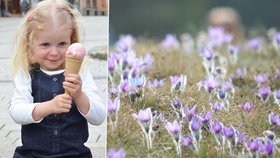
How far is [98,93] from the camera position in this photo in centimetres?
193

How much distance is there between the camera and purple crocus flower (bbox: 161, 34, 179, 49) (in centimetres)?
289

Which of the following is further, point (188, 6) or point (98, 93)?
point (188, 6)

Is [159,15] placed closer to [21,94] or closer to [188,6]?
[188,6]

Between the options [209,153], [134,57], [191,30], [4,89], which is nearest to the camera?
[209,153]

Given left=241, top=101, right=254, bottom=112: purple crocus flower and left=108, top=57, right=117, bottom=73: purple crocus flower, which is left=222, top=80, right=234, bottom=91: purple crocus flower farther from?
left=108, top=57, right=117, bottom=73: purple crocus flower

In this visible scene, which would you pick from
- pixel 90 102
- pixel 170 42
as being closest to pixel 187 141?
pixel 90 102

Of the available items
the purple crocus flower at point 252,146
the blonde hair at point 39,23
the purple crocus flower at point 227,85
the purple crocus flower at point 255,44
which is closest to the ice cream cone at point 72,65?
the blonde hair at point 39,23

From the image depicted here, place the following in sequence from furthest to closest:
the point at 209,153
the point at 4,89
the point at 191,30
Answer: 1. the point at 191,30
2. the point at 4,89
3. the point at 209,153

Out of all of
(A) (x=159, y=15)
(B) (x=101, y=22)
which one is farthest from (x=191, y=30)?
(B) (x=101, y=22)

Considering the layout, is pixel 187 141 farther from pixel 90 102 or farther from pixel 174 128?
pixel 90 102

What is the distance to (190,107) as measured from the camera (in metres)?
2.00

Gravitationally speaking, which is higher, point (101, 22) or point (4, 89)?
point (101, 22)

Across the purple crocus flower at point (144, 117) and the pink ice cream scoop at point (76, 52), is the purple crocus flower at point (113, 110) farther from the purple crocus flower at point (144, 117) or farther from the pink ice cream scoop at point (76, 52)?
the pink ice cream scoop at point (76, 52)

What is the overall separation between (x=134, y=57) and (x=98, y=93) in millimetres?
408
